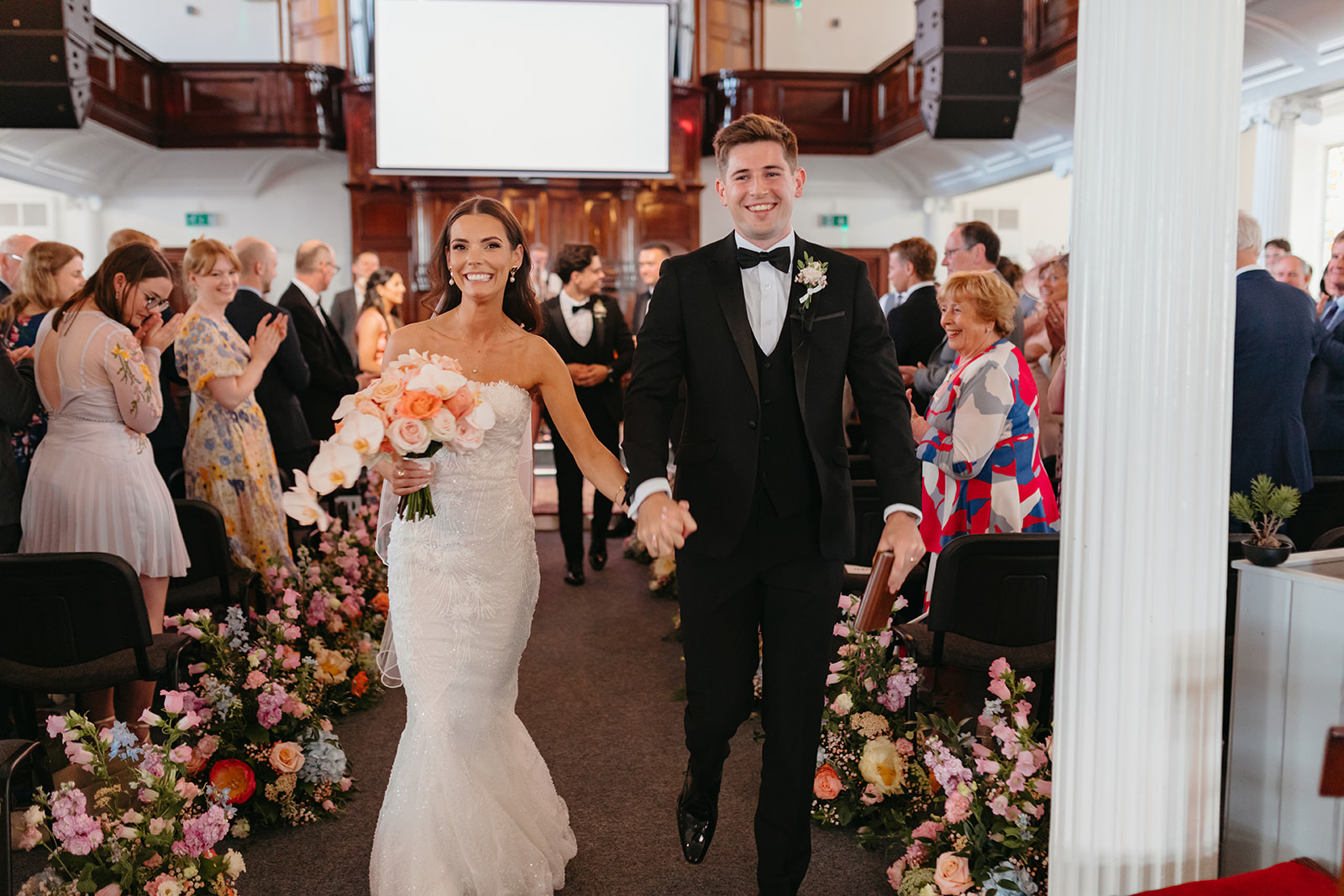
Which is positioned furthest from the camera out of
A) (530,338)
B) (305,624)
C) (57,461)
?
(305,624)

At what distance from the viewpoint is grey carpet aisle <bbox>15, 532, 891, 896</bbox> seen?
285 cm

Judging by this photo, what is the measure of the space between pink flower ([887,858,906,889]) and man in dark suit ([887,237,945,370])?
10.1ft

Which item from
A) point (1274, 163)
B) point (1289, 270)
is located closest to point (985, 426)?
point (1289, 270)

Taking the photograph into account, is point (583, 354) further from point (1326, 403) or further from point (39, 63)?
point (39, 63)

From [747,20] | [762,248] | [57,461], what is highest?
[747,20]

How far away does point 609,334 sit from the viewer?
6.22m

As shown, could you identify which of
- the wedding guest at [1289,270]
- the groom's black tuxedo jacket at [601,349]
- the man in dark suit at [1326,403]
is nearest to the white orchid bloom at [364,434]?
the groom's black tuxedo jacket at [601,349]

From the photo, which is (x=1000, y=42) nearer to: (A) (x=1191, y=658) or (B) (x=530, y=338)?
(B) (x=530, y=338)

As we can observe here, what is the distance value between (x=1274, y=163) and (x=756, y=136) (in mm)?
8281

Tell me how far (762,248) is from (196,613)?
218 centimetres

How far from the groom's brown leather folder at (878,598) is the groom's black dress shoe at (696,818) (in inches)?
23.1

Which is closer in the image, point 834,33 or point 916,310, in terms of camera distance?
point 916,310

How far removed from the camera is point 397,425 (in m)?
2.38

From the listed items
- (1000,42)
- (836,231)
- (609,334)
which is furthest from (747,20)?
(609,334)
